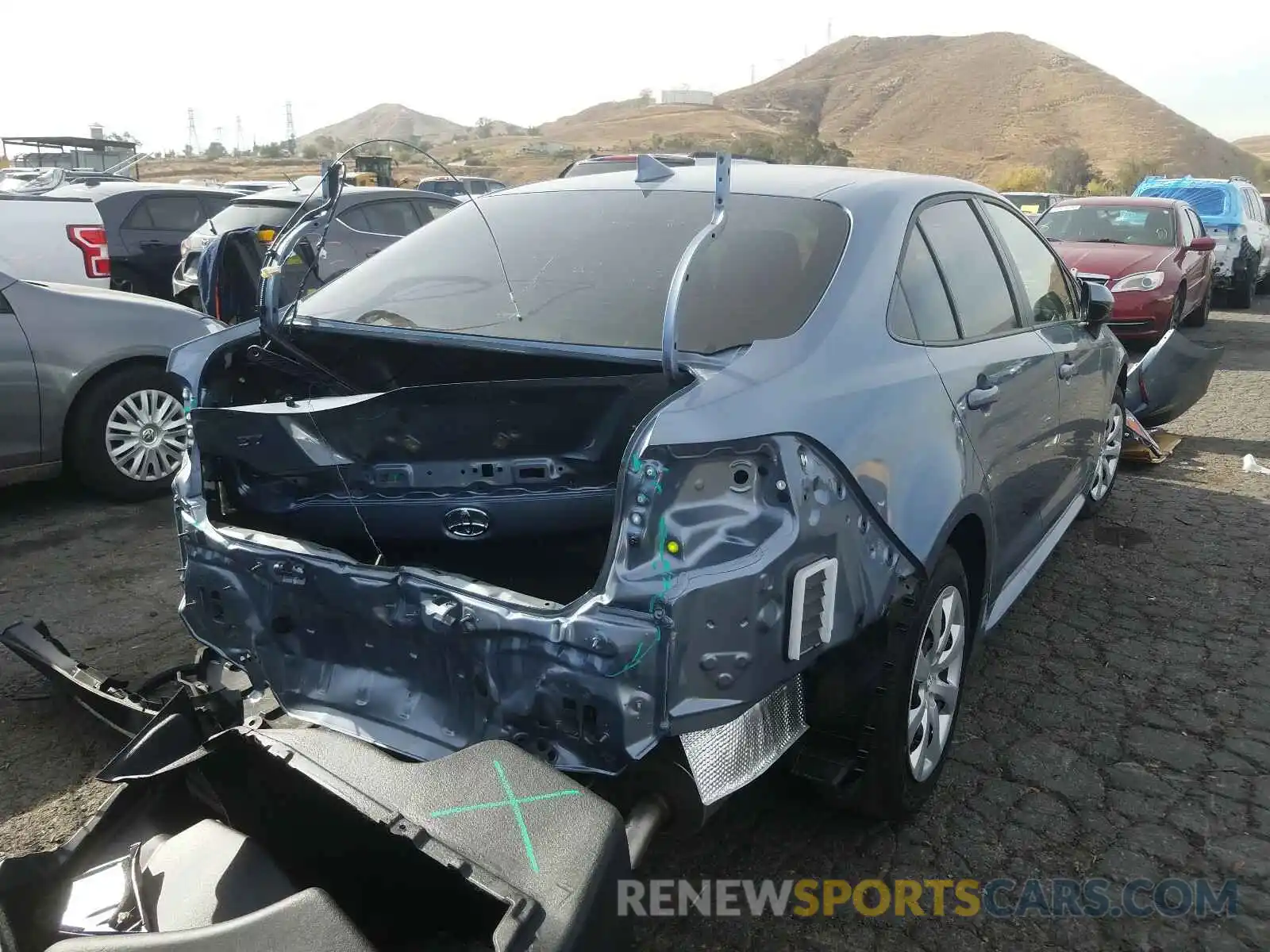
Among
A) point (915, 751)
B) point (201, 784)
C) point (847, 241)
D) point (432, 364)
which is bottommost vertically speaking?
point (915, 751)

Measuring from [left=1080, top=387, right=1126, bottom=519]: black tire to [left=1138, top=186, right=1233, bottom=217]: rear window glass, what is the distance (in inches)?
467

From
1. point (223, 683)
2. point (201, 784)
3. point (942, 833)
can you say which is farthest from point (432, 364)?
point (942, 833)

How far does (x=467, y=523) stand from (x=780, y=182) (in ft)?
4.84

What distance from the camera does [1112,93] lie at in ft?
275

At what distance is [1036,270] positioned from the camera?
3975mm

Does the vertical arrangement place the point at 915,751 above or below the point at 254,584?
below

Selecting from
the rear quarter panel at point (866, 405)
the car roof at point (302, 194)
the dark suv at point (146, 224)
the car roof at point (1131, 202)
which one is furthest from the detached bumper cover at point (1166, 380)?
the dark suv at point (146, 224)

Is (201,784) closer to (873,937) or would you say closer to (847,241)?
(873,937)

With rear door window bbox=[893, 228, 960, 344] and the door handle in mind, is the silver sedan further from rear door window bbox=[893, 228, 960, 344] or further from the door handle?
the door handle

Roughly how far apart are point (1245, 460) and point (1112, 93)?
299ft

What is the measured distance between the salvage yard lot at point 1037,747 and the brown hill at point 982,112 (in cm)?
6249

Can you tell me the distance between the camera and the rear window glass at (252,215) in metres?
9.56

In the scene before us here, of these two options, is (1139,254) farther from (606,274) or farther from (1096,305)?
(606,274)

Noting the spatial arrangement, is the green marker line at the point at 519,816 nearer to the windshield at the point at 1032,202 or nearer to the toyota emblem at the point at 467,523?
the toyota emblem at the point at 467,523
